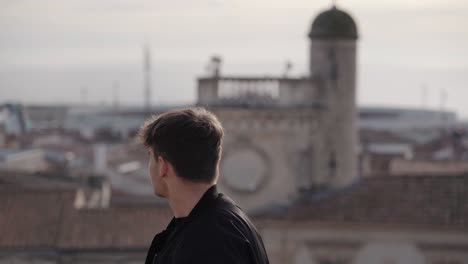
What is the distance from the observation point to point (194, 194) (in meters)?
4.08

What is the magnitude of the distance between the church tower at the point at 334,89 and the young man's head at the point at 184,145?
1991cm

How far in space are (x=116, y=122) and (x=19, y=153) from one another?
51.1 m

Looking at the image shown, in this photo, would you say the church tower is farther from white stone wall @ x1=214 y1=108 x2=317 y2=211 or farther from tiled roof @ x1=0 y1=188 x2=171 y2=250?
tiled roof @ x1=0 y1=188 x2=171 y2=250

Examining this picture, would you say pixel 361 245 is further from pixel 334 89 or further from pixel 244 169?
pixel 334 89

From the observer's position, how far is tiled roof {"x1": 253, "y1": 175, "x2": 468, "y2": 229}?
20.7 meters

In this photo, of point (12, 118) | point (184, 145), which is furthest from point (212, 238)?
point (12, 118)

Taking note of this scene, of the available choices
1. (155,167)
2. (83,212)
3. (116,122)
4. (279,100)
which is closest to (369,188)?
(279,100)

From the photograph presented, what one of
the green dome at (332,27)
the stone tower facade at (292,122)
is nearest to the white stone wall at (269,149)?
the stone tower facade at (292,122)

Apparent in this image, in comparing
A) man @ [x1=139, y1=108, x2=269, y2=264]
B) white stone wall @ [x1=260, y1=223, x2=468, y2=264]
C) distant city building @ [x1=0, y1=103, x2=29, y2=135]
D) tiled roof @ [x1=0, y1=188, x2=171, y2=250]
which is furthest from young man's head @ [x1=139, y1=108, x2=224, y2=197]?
distant city building @ [x1=0, y1=103, x2=29, y2=135]

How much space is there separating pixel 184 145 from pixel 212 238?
334 mm

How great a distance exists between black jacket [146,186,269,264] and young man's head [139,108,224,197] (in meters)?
0.11

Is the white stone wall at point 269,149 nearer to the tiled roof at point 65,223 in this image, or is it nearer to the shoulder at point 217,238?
the tiled roof at point 65,223

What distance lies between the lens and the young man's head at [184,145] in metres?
3.95

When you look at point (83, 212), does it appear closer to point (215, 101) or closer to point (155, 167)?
point (215, 101)
